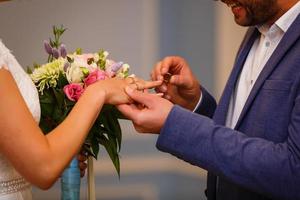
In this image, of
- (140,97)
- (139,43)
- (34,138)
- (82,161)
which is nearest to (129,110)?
(140,97)

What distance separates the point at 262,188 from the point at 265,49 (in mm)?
450

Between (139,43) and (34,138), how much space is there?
1140mm

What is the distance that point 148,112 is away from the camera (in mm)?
978

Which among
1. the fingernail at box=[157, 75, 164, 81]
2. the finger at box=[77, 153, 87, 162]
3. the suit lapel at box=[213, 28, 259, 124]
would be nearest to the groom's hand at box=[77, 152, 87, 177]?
the finger at box=[77, 153, 87, 162]

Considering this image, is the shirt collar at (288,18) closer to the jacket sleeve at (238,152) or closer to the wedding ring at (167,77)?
the jacket sleeve at (238,152)

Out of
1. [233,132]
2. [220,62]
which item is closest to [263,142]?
[233,132]

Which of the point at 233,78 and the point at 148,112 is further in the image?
the point at 233,78

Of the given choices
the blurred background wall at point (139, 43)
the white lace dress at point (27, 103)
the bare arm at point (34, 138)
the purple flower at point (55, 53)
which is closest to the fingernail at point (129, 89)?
the bare arm at point (34, 138)

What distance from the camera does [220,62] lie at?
1.88m

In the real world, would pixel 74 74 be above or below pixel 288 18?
below

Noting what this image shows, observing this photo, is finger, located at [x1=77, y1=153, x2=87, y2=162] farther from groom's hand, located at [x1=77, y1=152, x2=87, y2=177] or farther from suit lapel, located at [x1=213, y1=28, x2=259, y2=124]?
suit lapel, located at [x1=213, y1=28, x2=259, y2=124]

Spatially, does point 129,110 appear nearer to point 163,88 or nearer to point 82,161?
point 163,88

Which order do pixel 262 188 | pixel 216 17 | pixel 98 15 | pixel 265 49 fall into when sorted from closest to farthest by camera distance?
pixel 262 188
pixel 265 49
pixel 216 17
pixel 98 15

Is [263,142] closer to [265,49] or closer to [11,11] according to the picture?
[265,49]
